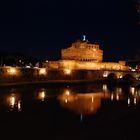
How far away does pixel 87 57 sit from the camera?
262 ft

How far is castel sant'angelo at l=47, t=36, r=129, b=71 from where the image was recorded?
71438 millimetres

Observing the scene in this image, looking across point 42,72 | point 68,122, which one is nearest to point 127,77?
point 42,72

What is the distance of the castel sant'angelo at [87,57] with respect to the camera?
71.4 m

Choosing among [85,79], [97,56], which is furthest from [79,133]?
[97,56]

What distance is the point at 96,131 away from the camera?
1492 cm

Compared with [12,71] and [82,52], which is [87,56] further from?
[12,71]

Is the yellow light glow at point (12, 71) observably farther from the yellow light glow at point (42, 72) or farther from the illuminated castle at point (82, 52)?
the illuminated castle at point (82, 52)

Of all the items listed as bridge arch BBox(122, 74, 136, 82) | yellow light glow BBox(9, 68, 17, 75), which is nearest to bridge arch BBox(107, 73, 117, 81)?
bridge arch BBox(122, 74, 136, 82)

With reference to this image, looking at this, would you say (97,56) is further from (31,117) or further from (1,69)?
(31,117)

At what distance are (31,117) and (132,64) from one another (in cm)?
6848

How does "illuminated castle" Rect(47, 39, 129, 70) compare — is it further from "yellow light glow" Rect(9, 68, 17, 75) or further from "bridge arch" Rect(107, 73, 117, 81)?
"yellow light glow" Rect(9, 68, 17, 75)

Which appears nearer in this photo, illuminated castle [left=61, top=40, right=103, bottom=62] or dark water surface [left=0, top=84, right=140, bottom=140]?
dark water surface [left=0, top=84, right=140, bottom=140]

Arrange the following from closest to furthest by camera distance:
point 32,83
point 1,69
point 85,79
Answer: point 1,69, point 32,83, point 85,79

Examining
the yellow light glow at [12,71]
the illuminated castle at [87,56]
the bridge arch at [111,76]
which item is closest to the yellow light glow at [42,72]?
the yellow light glow at [12,71]
